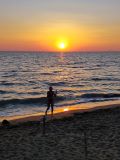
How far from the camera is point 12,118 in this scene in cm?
2230

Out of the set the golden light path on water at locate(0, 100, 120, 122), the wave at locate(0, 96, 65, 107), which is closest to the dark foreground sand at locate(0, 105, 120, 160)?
the golden light path on water at locate(0, 100, 120, 122)

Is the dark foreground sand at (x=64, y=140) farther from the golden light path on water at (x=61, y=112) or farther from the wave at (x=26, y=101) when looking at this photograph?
the wave at (x=26, y=101)

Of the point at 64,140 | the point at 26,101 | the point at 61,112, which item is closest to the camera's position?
the point at 64,140

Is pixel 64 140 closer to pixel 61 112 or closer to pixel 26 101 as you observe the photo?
pixel 61 112

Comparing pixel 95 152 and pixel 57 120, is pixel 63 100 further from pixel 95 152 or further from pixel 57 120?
pixel 95 152

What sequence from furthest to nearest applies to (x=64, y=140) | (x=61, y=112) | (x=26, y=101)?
(x=26, y=101) < (x=61, y=112) < (x=64, y=140)

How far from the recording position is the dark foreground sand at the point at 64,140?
12.5m

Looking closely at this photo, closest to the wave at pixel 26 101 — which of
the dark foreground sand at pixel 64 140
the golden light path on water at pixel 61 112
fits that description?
the golden light path on water at pixel 61 112

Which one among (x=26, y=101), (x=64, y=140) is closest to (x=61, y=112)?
(x=26, y=101)

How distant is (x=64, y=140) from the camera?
14492 mm

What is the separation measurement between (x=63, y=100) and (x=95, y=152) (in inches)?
797

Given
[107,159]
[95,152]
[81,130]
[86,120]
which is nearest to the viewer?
[107,159]

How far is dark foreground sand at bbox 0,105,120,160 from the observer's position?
12508 millimetres

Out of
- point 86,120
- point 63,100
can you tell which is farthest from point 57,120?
point 63,100
